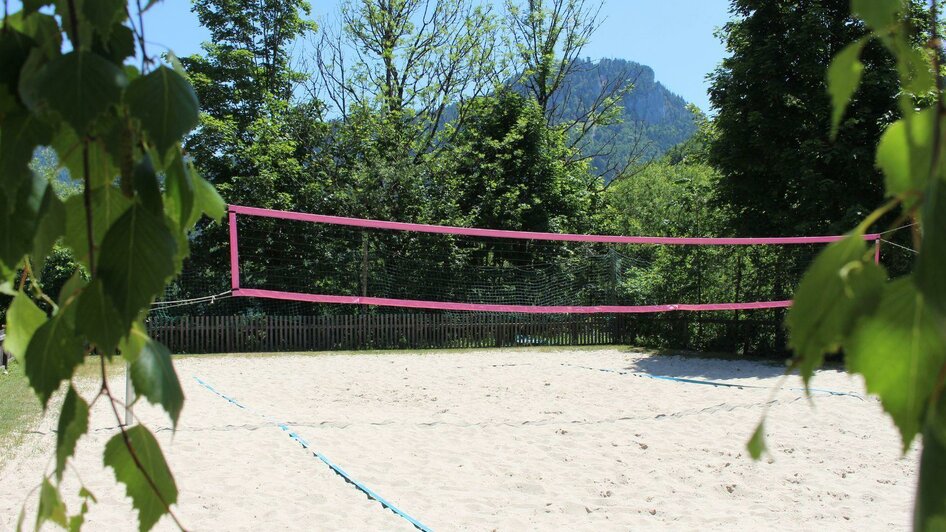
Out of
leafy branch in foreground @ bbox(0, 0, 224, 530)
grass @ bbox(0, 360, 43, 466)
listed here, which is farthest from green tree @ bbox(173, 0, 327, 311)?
leafy branch in foreground @ bbox(0, 0, 224, 530)

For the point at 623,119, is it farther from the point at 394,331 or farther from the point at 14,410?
the point at 14,410

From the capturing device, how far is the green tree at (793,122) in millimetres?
12055

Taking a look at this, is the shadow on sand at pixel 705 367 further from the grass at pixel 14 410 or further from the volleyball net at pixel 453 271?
the grass at pixel 14 410

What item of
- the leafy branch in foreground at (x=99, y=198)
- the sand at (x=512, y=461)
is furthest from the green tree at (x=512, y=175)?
the leafy branch in foreground at (x=99, y=198)

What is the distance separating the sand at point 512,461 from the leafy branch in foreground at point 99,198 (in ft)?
6.72

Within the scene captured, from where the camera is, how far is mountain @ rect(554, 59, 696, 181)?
29.0 m

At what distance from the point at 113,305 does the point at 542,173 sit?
2012 centimetres

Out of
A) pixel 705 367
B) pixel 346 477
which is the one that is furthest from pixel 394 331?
pixel 346 477

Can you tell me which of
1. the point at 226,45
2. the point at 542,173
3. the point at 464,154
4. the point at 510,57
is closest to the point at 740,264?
the point at 542,173

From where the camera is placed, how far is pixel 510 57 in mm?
25688

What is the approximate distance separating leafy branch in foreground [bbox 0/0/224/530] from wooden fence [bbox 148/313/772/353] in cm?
1485

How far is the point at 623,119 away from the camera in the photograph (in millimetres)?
27500

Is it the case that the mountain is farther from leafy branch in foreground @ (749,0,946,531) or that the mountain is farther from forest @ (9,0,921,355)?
leafy branch in foreground @ (749,0,946,531)

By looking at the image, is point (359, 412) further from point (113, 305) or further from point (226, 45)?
point (226, 45)
